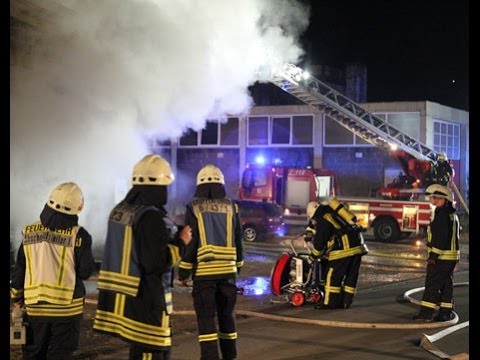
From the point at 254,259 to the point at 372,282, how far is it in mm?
3875

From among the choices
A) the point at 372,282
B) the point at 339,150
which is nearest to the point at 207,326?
the point at 372,282

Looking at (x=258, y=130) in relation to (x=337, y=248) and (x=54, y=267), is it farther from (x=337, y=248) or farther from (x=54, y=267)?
(x=54, y=267)

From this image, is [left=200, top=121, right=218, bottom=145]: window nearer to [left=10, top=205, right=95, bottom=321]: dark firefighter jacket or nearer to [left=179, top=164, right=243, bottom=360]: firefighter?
[left=179, top=164, right=243, bottom=360]: firefighter

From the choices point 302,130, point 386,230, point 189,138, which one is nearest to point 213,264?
point 386,230

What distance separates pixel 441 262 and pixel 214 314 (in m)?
3.69

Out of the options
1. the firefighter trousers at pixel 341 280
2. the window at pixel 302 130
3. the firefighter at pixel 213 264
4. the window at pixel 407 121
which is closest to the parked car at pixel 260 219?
the firefighter trousers at pixel 341 280

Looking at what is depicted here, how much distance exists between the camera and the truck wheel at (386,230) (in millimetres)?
19234

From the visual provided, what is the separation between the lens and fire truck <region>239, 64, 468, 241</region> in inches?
739

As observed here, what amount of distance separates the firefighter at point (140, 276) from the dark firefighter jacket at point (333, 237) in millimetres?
4435

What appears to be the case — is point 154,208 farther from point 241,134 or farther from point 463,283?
point 241,134

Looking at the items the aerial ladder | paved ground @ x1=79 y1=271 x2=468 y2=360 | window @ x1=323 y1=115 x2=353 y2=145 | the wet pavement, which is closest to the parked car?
the aerial ladder

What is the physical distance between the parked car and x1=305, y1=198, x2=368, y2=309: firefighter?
32.3 ft

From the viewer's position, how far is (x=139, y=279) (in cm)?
444

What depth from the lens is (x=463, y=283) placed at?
11.4 metres
